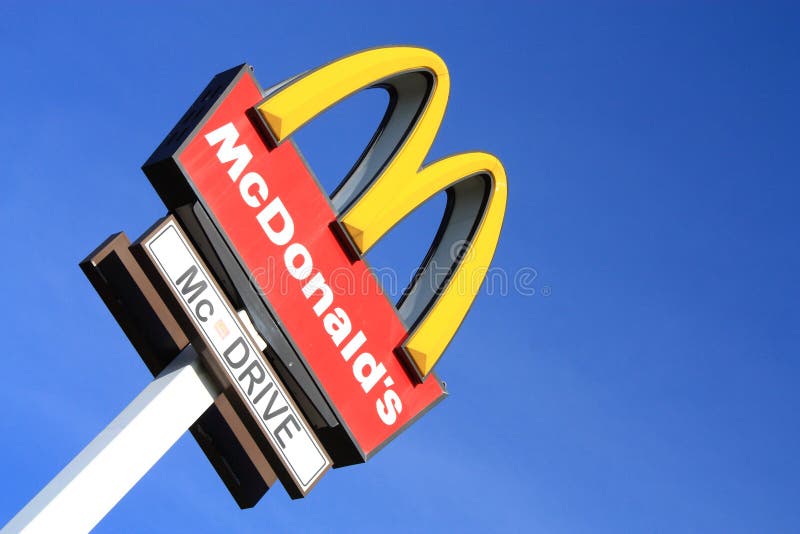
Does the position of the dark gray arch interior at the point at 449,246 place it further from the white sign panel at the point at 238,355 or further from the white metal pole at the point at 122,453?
the white metal pole at the point at 122,453

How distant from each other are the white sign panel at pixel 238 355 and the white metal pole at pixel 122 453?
0.41m

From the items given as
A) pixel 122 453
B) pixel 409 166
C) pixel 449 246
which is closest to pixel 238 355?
pixel 122 453


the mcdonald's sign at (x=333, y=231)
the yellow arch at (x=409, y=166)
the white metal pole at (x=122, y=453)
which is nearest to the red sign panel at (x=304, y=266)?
the mcdonald's sign at (x=333, y=231)

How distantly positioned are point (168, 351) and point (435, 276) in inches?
168

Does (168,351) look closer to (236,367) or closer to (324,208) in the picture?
(236,367)

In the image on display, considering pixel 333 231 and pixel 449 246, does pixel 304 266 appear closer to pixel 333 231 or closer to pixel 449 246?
pixel 333 231

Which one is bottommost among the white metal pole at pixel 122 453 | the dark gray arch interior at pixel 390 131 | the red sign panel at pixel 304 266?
the white metal pole at pixel 122 453

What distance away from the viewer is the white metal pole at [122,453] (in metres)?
9.89

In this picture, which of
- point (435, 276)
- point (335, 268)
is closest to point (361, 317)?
point (335, 268)

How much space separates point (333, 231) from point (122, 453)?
157 inches

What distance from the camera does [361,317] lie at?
13328mm

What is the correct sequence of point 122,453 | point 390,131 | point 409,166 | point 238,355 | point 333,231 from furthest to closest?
1. point 390,131
2. point 409,166
3. point 333,231
4. point 238,355
5. point 122,453

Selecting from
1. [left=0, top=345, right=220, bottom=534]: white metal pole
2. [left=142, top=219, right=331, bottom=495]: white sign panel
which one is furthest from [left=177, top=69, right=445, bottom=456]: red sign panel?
[left=0, top=345, right=220, bottom=534]: white metal pole

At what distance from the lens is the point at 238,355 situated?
38.6 feet
